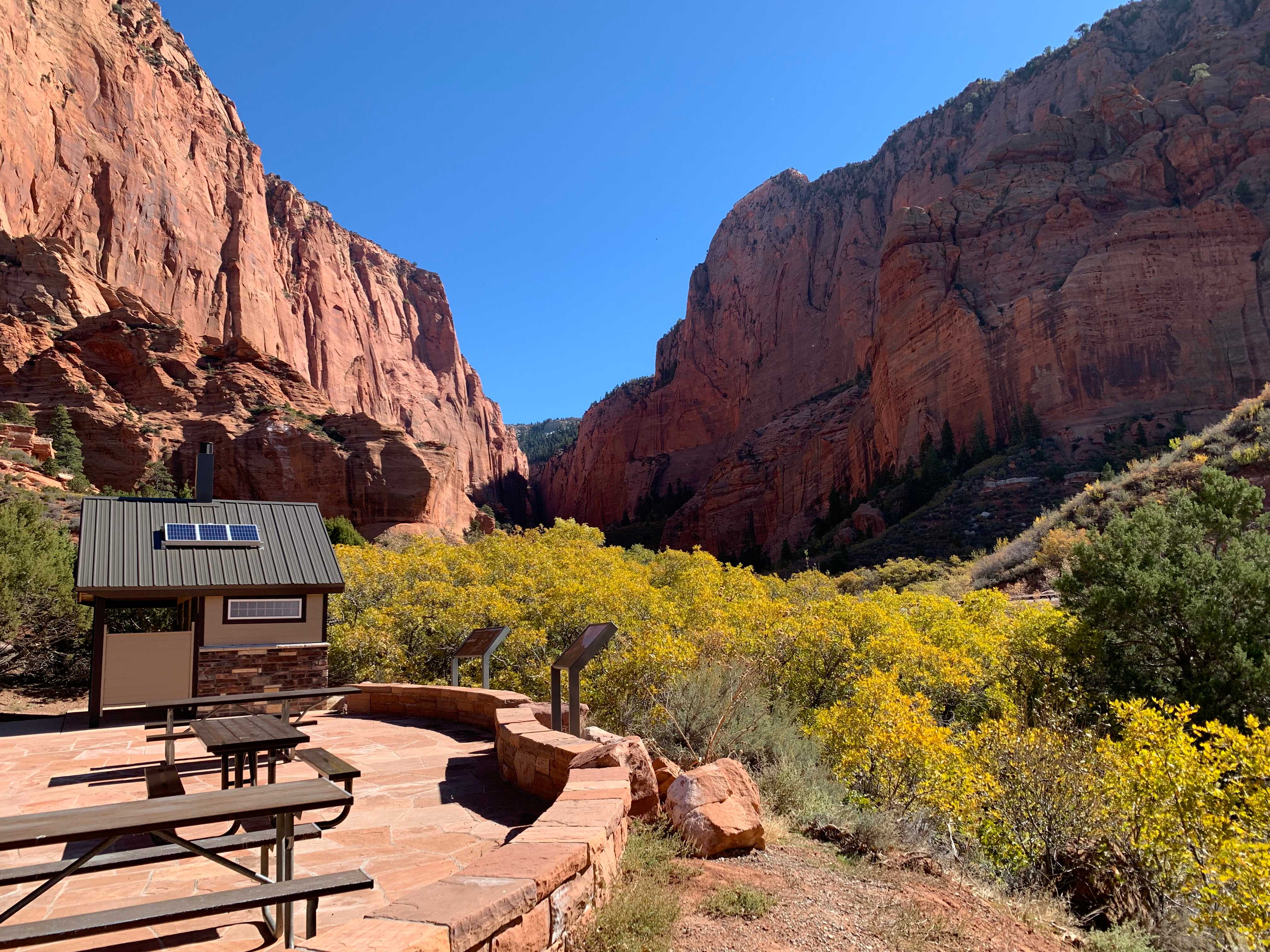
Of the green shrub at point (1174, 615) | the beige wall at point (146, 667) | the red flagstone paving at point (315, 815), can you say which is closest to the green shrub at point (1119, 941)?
the red flagstone paving at point (315, 815)

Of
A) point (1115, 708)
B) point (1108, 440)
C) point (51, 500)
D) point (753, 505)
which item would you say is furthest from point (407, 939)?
point (753, 505)

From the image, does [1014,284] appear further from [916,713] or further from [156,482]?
[156,482]

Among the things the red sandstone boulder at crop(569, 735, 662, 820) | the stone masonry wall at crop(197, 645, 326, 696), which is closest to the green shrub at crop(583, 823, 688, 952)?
the red sandstone boulder at crop(569, 735, 662, 820)

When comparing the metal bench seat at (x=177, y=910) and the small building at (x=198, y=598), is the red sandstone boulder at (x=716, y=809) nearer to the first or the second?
the metal bench seat at (x=177, y=910)

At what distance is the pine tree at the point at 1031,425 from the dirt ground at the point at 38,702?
4633cm

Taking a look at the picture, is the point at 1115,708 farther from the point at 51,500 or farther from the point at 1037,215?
the point at 1037,215

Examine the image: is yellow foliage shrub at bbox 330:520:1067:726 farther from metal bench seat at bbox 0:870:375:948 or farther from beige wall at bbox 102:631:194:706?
metal bench seat at bbox 0:870:375:948

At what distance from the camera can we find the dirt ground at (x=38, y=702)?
1331 centimetres

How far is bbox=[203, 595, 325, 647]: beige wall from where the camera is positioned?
11641 mm

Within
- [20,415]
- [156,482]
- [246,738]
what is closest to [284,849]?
[246,738]

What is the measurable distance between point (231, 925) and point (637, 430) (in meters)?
89.3

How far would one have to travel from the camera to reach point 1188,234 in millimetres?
47250

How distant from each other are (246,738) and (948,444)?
52.0 m

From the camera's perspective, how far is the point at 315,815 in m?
5.65
